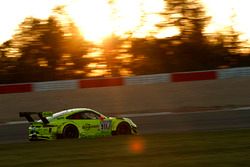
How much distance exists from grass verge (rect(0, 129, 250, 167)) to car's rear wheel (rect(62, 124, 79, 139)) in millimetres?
3373

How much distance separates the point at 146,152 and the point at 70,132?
6.61m

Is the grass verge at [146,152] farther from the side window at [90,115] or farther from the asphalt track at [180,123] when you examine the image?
the asphalt track at [180,123]

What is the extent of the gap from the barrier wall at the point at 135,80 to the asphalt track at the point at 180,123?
323 cm

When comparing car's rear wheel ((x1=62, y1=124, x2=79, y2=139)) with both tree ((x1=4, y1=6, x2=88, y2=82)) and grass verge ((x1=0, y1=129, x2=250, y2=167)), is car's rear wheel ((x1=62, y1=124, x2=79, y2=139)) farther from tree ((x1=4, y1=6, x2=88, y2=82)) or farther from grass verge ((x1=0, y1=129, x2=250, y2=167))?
tree ((x1=4, y1=6, x2=88, y2=82))

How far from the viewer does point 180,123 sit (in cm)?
2088

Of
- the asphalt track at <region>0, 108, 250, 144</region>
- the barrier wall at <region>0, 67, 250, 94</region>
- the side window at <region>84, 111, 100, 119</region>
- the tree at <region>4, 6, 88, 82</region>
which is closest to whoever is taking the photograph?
the side window at <region>84, 111, 100, 119</region>

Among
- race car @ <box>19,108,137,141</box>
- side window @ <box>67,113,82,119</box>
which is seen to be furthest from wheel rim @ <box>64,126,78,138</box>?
side window @ <box>67,113,82,119</box>

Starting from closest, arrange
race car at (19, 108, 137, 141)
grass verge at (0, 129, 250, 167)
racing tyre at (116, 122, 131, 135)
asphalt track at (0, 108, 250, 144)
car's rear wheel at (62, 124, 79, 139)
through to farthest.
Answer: grass verge at (0, 129, 250, 167) < race car at (19, 108, 137, 141) < car's rear wheel at (62, 124, 79, 139) < racing tyre at (116, 122, 131, 135) < asphalt track at (0, 108, 250, 144)

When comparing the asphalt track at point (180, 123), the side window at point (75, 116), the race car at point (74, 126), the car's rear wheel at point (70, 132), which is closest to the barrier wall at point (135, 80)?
the asphalt track at point (180, 123)

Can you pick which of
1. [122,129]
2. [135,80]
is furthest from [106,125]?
[135,80]

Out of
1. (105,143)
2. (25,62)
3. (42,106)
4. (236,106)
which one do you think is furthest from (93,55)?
(105,143)

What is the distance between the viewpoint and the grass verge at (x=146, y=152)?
986 cm

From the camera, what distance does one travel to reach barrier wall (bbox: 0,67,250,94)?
87.9ft

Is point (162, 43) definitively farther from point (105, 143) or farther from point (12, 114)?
point (105, 143)
